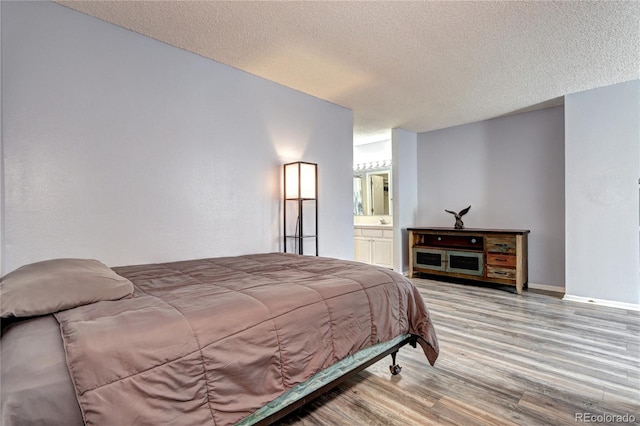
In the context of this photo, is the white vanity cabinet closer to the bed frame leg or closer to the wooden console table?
the wooden console table

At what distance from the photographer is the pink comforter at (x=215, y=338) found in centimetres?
91

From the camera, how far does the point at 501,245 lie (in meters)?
4.19

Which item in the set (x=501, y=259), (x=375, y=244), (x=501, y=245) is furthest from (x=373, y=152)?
(x=501, y=259)

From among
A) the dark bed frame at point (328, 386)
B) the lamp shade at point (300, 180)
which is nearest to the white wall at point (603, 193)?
the dark bed frame at point (328, 386)

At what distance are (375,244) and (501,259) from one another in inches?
80.0

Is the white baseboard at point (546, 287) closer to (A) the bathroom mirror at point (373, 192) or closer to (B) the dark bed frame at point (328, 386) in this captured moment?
(A) the bathroom mirror at point (373, 192)

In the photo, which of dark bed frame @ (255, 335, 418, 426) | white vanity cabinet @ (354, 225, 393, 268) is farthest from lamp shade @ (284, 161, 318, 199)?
white vanity cabinet @ (354, 225, 393, 268)

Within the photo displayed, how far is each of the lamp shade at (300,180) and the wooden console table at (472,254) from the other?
2.30 metres

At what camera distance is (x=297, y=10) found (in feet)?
7.10

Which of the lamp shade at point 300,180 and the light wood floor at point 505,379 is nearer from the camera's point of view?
the light wood floor at point 505,379

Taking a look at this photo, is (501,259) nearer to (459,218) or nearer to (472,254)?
(472,254)

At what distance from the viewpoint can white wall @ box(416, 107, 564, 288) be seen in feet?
13.8

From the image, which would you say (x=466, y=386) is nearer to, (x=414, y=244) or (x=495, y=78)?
(x=495, y=78)

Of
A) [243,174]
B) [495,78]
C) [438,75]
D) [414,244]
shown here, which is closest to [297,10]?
[243,174]
